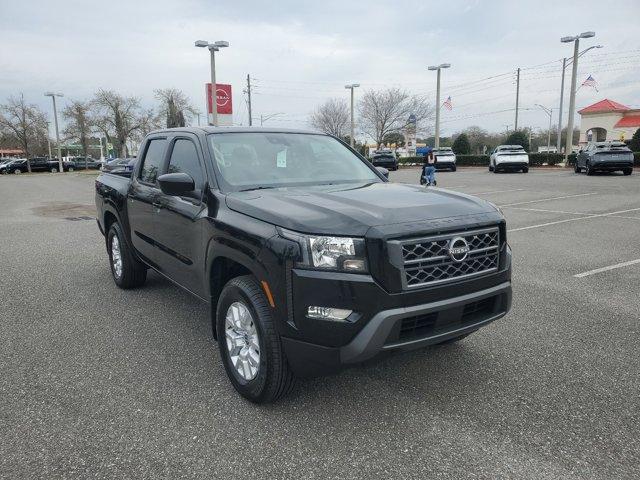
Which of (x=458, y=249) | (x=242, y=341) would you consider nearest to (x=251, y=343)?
(x=242, y=341)

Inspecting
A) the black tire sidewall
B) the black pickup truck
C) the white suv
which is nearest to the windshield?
the black pickup truck

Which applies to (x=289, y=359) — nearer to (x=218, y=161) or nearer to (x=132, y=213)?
(x=218, y=161)

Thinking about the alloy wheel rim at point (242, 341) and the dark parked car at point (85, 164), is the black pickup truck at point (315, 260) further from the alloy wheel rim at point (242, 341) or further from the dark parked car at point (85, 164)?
the dark parked car at point (85, 164)

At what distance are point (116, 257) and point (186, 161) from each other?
2346 millimetres

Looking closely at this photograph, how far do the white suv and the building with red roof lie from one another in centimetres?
3180

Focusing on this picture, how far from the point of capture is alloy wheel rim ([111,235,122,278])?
585 centimetres

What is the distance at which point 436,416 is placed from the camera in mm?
3084

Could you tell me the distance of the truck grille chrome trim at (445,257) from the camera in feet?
9.24

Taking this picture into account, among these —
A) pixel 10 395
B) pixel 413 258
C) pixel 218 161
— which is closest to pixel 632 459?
pixel 413 258

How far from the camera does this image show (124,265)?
5.69 metres

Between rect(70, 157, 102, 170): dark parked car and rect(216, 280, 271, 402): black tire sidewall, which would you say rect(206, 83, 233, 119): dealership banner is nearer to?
rect(216, 280, 271, 402): black tire sidewall

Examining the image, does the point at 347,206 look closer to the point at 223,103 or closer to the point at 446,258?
the point at 446,258

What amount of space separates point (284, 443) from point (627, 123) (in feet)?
212

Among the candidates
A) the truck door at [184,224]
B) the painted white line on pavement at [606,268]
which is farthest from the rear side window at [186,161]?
the painted white line on pavement at [606,268]
